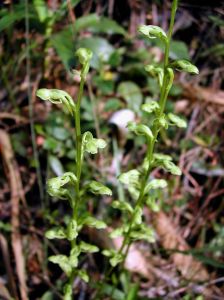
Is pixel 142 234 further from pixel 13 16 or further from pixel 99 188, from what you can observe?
pixel 13 16

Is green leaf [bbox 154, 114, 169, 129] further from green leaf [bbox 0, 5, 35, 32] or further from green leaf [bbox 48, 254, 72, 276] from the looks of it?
green leaf [bbox 0, 5, 35, 32]

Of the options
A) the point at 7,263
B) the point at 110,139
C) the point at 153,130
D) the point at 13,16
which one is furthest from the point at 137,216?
the point at 13,16

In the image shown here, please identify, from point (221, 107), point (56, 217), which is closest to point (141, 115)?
point (221, 107)

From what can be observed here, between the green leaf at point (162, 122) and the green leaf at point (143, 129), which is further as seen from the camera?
the green leaf at point (143, 129)

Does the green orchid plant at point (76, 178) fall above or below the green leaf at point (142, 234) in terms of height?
above

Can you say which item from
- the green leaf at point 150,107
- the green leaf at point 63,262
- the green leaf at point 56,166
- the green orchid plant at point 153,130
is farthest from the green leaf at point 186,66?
the green leaf at point 56,166

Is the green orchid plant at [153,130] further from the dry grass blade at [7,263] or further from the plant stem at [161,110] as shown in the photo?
the dry grass blade at [7,263]
